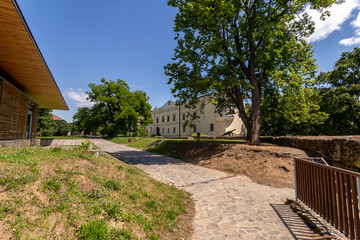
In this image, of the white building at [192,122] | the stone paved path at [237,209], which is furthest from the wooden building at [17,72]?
the white building at [192,122]

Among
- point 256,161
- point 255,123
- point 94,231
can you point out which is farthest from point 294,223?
point 255,123

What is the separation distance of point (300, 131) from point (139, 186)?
2802cm

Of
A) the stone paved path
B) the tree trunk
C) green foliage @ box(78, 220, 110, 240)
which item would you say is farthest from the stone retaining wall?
green foliage @ box(78, 220, 110, 240)

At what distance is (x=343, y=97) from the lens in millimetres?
20016

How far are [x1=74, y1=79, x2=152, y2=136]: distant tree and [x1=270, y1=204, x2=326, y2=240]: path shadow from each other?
114 feet

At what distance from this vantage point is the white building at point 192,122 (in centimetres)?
3809

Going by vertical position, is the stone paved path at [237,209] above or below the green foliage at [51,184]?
below

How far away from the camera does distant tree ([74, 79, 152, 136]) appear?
37844 millimetres

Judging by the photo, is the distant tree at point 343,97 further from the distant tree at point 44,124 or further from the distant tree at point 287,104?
the distant tree at point 44,124

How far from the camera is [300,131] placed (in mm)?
25609

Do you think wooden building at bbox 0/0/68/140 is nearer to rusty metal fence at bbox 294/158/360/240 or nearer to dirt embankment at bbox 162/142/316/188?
rusty metal fence at bbox 294/158/360/240

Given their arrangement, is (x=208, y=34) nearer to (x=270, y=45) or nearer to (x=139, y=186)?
(x=270, y=45)

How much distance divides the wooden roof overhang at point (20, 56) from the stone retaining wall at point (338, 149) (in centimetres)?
1236

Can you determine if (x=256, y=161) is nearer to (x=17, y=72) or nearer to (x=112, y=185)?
(x=112, y=185)
